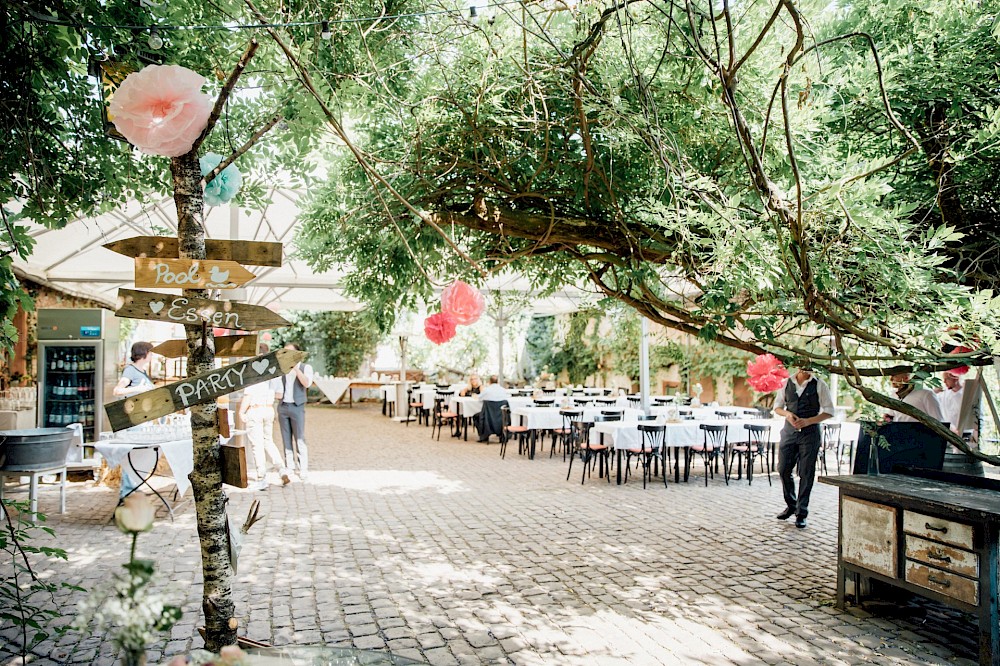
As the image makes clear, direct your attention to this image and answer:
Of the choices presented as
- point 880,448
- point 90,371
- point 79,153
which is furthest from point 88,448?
point 880,448

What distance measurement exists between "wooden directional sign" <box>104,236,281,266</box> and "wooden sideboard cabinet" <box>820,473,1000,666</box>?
3.57 meters

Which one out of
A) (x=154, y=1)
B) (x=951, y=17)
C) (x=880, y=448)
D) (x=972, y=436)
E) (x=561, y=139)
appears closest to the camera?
(x=154, y=1)

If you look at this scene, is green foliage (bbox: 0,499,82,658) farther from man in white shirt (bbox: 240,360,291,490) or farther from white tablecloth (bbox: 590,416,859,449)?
white tablecloth (bbox: 590,416,859,449)

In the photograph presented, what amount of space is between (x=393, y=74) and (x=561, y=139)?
43.1 inches

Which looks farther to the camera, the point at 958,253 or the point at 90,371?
the point at 90,371

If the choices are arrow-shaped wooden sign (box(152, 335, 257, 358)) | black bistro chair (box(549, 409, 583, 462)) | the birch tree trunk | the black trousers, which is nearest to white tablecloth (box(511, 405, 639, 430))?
black bistro chair (box(549, 409, 583, 462))

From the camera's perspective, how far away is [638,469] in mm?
9945

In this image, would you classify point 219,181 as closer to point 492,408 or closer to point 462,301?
point 462,301

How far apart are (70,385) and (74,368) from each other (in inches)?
9.2

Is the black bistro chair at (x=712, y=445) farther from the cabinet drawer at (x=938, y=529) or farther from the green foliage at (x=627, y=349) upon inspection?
the green foliage at (x=627, y=349)

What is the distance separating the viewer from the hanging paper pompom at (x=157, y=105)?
2.37 m

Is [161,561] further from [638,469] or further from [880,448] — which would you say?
[638,469]

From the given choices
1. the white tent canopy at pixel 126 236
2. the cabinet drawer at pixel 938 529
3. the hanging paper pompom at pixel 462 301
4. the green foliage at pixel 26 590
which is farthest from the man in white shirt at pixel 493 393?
the cabinet drawer at pixel 938 529

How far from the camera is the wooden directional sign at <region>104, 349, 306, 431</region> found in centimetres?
250
